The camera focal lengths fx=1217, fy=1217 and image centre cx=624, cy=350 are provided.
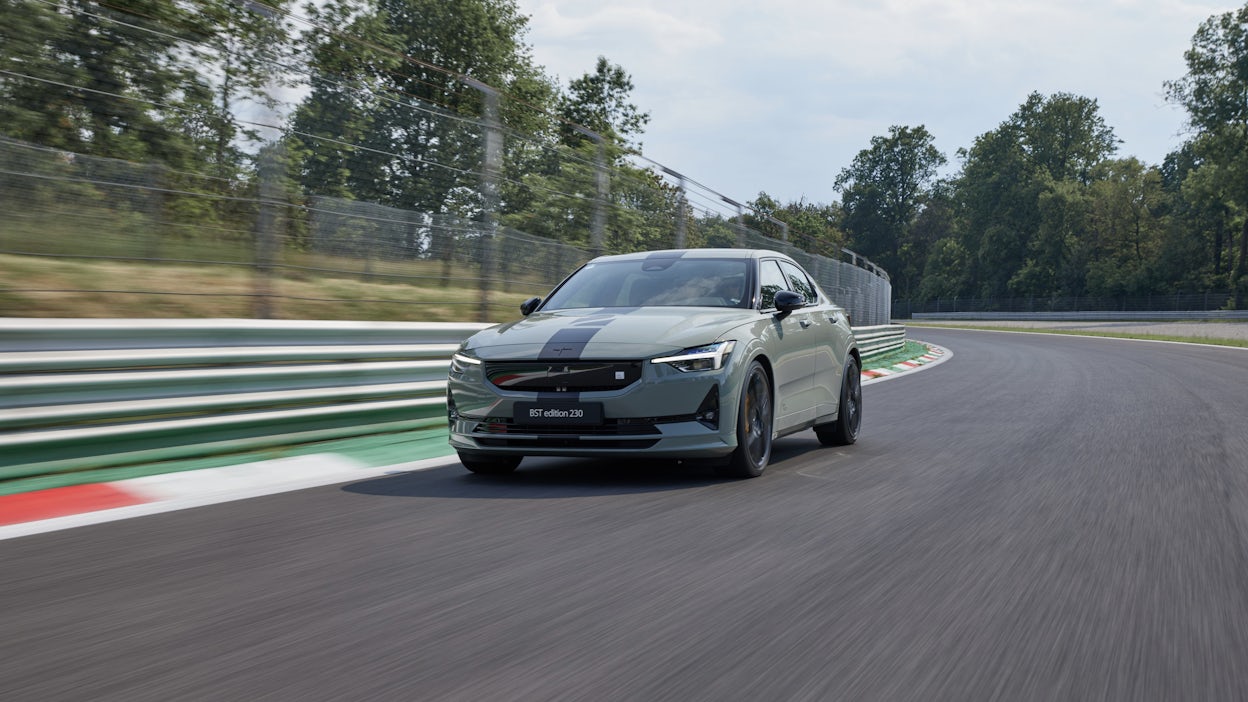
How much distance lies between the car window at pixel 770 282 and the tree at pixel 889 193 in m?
131

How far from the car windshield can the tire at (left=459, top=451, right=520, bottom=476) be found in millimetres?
1251

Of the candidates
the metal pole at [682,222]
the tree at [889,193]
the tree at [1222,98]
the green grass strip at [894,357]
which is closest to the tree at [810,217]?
the tree at [889,193]

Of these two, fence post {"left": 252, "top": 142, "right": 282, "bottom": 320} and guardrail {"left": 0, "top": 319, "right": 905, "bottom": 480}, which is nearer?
guardrail {"left": 0, "top": 319, "right": 905, "bottom": 480}

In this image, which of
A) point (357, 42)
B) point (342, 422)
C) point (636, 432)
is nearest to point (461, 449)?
point (636, 432)

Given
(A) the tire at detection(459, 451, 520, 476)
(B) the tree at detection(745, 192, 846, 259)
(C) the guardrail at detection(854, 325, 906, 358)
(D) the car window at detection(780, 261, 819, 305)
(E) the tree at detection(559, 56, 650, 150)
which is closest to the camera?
(A) the tire at detection(459, 451, 520, 476)

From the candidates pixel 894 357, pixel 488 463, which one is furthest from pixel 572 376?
pixel 894 357

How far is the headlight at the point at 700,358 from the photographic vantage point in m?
7.02

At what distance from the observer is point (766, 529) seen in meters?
5.66

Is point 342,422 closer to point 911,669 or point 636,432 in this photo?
point 636,432

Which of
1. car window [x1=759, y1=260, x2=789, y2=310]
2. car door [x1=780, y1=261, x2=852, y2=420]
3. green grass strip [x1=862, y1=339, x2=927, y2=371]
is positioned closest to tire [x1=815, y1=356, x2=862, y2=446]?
car door [x1=780, y1=261, x2=852, y2=420]

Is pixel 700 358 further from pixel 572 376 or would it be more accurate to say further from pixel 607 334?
pixel 572 376

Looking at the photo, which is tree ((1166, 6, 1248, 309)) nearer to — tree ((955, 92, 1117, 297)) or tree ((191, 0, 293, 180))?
tree ((955, 92, 1117, 297))

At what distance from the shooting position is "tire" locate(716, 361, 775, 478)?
7.27 meters

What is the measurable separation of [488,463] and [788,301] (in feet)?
7.37
